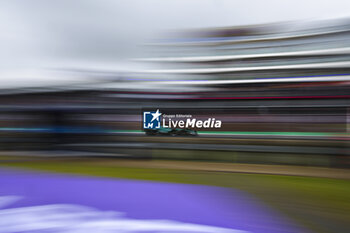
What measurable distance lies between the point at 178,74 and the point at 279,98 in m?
4.20

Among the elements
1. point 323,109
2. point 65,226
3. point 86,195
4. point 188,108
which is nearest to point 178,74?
point 188,108

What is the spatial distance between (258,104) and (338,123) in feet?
6.25

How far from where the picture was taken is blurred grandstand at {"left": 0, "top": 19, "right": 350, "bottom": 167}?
666 cm

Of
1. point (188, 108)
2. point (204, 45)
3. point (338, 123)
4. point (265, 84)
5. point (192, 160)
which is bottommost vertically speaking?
point (192, 160)

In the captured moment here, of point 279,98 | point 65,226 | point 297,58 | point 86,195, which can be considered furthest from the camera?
point 297,58

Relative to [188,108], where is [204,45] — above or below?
above

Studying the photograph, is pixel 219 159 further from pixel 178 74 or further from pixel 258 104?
pixel 178 74

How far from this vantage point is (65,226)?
2756mm

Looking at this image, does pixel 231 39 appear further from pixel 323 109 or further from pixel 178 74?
pixel 323 109

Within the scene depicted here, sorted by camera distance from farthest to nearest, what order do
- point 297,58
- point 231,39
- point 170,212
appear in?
point 231,39
point 297,58
point 170,212

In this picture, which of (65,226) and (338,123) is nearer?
(65,226)

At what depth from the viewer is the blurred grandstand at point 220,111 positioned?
6660 millimetres

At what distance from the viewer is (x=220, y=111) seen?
731cm

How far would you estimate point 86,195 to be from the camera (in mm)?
4062
